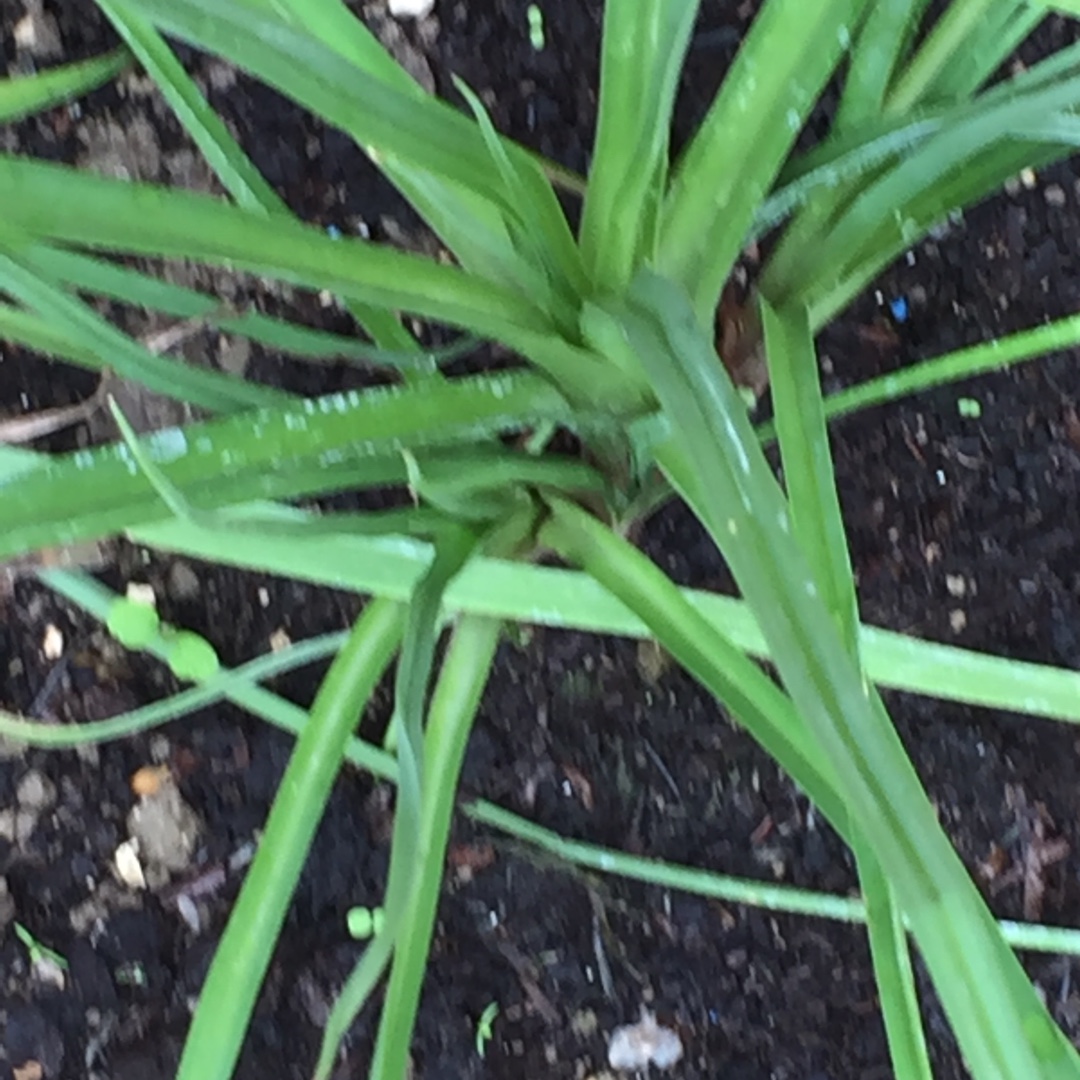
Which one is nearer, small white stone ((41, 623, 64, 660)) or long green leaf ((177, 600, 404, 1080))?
long green leaf ((177, 600, 404, 1080))

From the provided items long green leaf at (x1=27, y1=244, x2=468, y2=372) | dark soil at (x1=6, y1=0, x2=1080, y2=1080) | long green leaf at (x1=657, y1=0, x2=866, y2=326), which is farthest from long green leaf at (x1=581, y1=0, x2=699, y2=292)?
dark soil at (x1=6, y1=0, x2=1080, y2=1080)

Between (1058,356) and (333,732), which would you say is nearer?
(333,732)

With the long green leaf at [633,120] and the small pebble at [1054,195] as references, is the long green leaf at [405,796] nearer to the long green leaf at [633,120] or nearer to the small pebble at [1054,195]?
the long green leaf at [633,120]

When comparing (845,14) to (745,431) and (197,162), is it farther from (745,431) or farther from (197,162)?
(197,162)

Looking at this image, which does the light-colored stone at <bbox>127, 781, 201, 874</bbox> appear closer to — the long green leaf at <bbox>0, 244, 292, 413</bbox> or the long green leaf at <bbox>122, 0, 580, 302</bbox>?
the long green leaf at <bbox>0, 244, 292, 413</bbox>

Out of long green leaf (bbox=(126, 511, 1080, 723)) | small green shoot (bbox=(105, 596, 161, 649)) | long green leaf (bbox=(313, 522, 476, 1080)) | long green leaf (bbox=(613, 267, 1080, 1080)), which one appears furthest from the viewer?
small green shoot (bbox=(105, 596, 161, 649))

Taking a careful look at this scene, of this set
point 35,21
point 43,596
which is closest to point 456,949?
point 43,596

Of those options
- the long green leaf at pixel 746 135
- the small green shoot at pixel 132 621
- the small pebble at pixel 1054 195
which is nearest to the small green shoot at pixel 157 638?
the small green shoot at pixel 132 621

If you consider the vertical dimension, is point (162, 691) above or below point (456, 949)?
above
